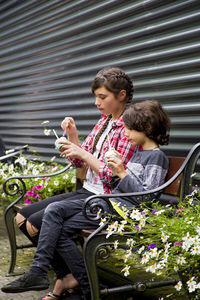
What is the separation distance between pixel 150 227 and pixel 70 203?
0.71 meters

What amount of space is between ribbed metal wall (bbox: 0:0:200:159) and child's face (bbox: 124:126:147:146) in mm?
879

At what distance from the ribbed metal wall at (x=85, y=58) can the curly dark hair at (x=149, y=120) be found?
0.80m

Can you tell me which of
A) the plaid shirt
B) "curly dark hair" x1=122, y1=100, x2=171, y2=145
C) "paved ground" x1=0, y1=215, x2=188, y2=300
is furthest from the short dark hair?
"paved ground" x1=0, y1=215, x2=188, y2=300

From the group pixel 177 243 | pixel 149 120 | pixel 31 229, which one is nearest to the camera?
pixel 177 243

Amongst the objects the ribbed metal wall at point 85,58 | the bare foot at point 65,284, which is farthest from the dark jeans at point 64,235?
the ribbed metal wall at point 85,58

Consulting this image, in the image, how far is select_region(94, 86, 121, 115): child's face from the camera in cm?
324

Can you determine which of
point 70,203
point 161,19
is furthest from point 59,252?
point 161,19

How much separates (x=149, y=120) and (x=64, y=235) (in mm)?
966

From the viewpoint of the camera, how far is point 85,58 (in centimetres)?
552

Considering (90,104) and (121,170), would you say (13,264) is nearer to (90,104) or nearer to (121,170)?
(121,170)

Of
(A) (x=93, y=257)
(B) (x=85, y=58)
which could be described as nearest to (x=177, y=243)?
(A) (x=93, y=257)

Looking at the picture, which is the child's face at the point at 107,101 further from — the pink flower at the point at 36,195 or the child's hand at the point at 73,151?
the pink flower at the point at 36,195

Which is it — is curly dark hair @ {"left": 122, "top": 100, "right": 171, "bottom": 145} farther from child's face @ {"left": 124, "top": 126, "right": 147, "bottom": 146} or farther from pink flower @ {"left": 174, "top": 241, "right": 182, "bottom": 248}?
pink flower @ {"left": 174, "top": 241, "right": 182, "bottom": 248}

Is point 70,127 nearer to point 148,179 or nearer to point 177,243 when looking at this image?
point 148,179
